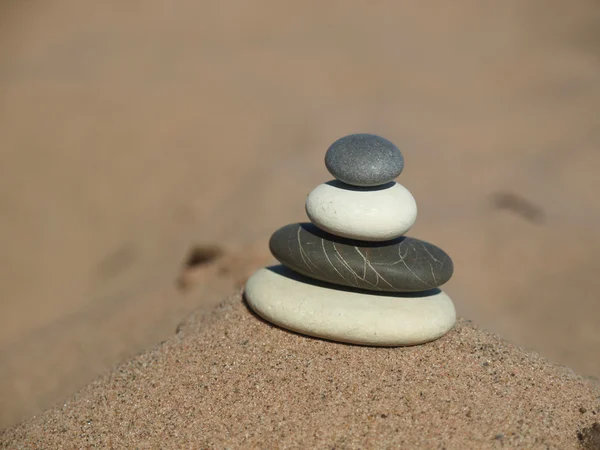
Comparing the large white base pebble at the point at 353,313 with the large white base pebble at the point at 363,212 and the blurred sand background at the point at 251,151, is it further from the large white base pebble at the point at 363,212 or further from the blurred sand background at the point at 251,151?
the blurred sand background at the point at 251,151

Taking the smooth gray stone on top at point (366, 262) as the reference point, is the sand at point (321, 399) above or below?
→ below

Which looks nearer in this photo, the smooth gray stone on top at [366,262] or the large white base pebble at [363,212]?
the large white base pebble at [363,212]

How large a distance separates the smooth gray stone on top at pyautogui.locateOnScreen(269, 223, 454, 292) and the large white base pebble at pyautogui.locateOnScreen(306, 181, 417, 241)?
0.14 metres

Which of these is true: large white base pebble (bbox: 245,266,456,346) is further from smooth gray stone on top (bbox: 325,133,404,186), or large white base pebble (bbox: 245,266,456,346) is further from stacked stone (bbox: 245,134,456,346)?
smooth gray stone on top (bbox: 325,133,404,186)

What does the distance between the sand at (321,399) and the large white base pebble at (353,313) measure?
152 millimetres

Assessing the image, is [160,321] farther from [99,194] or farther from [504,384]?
[99,194]

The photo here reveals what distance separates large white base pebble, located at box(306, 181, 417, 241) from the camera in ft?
16.9

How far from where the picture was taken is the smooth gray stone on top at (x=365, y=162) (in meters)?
5.18

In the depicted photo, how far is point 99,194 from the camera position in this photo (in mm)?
12062

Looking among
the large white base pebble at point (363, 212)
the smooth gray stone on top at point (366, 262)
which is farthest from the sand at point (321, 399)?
the large white base pebble at point (363, 212)

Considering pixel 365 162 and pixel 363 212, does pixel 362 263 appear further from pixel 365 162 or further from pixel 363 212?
pixel 365 162

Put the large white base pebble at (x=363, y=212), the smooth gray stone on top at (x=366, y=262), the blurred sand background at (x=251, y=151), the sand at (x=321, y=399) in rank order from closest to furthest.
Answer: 1. the sand at (x=321, y=399)
2. the large white base pebble at (x=363, y=212)
3. the smooth gray stone on top at (x=366, y=262)
4. the blurred sand background at (x=251, y=151)

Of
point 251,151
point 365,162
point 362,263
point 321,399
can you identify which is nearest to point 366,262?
point 362,263

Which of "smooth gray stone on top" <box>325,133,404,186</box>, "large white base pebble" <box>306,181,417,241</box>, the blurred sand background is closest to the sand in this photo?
"large white base pebble" <box>306,181,417,241</box>
